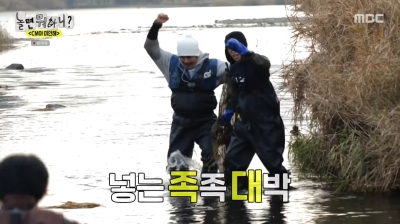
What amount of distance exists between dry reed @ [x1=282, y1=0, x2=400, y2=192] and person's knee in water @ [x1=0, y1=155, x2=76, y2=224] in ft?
18.4

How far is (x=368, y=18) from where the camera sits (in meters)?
10.3

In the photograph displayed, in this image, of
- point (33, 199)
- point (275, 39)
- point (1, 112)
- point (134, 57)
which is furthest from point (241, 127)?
point (275, 39)

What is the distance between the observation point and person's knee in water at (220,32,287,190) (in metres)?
9.37

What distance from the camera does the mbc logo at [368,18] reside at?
33.6ft

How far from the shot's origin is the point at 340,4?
1058 centimetres

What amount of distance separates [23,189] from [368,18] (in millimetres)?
6842

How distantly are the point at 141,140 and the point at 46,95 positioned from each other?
9.40m

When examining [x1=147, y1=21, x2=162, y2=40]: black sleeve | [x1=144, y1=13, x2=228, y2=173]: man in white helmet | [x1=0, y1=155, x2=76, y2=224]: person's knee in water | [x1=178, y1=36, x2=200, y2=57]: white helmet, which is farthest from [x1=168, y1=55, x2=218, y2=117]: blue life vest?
[x1=0, y1=155, x2=76, y2=224]: person's knee in water

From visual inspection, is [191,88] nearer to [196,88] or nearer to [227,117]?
[196,88]

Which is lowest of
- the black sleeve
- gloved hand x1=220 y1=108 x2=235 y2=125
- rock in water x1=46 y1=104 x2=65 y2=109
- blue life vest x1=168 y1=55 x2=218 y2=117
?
gloved hand x1=220 y1=108 x2=235 y2=125

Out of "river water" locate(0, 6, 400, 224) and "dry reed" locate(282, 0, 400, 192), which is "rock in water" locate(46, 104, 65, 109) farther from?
"dry reed" locate(282, 0, 400, 192)
